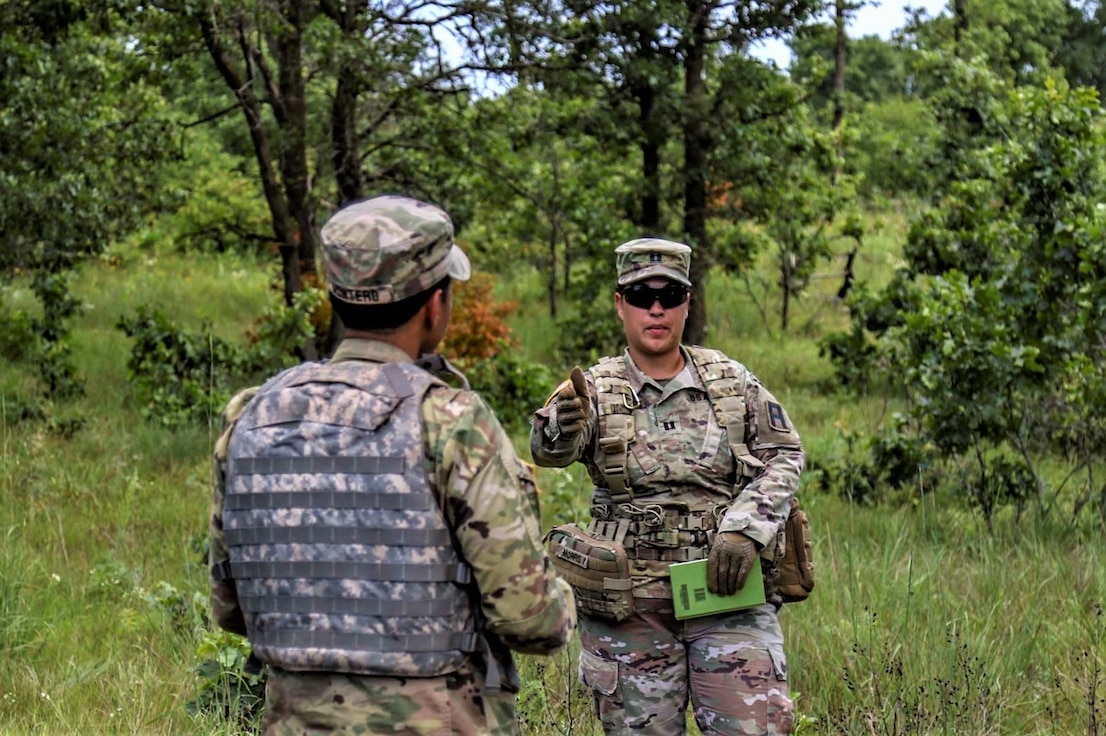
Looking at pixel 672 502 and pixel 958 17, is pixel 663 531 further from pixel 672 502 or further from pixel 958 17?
pixel 958 17

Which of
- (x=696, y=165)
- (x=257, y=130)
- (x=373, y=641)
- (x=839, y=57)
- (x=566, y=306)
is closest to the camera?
(x=373, y=641)

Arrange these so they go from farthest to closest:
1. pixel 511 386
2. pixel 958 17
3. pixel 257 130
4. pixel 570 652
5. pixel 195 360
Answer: pixel 958 17
pixel 511 386
pixel 195 360
pixel 257 130
pixel 570 652

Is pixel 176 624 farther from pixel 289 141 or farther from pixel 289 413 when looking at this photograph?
pixel 289 141

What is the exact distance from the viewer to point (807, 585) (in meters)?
3.68

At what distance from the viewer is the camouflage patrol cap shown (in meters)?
2.39

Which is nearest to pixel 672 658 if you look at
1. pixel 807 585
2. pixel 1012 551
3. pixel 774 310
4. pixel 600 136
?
pixel 807 585

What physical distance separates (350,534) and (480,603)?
0.89ft

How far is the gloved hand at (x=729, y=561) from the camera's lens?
11.2 ft

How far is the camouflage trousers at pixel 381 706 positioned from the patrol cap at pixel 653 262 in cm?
168

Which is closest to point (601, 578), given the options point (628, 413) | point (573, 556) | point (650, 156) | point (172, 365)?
point (573, 556)

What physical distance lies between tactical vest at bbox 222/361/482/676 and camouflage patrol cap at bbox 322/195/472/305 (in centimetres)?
15

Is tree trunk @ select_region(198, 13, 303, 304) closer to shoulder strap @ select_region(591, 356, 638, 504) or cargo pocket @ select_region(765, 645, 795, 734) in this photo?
shoulder strap @ select_region(591, 356, 638, 504)

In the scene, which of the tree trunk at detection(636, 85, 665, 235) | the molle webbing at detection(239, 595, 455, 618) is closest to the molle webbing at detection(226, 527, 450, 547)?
the molle webbing at detection(239, 595, 455, 618)

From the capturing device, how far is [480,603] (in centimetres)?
237
